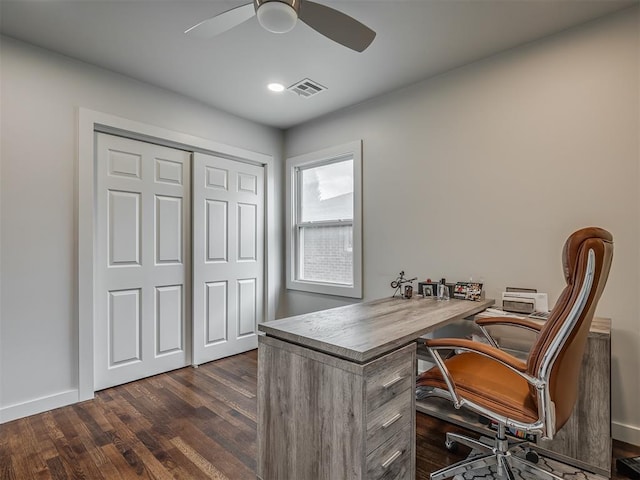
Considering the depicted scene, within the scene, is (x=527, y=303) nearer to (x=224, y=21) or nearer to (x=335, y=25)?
(x=335, y=25)

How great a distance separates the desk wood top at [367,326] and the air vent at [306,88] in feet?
6.31

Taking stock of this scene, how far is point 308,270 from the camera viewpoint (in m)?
3.85

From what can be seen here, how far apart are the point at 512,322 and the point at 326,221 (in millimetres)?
2126

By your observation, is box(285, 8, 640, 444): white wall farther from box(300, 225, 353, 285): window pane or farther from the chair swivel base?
the chair swivel base

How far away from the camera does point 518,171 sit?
7.71ft

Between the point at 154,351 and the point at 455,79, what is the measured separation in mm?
3461

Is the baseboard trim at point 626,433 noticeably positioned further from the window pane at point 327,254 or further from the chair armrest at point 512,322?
the window pane at point 327,254

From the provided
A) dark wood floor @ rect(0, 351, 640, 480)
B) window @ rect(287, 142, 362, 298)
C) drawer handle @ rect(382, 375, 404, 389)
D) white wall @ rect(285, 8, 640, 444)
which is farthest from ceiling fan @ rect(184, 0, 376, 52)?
dark wood floor @ rect(0, 351, 640, 480)

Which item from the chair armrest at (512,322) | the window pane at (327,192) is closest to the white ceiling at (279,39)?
the window pane at (327,192)

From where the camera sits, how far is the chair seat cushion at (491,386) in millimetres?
1339

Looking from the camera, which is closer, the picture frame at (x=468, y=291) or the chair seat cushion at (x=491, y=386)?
the chair seat cushion at (x=491, y=386)

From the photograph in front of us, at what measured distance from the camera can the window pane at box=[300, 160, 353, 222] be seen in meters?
3.45

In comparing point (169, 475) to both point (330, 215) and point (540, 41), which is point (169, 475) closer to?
point (330, 215)

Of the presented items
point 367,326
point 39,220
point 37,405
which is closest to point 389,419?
point 367,326
